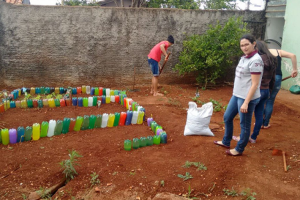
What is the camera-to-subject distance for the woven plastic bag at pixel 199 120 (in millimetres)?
4250

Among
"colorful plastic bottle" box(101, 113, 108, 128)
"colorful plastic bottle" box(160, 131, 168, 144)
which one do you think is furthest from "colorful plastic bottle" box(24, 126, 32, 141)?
"colorful plastic bottle" box(160, 131, 168, 144)

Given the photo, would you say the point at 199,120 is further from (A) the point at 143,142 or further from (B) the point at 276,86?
(B) the point at 276,86

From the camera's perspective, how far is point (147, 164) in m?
3.49

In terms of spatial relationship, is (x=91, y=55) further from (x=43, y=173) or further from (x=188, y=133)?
(x=43, y=173)

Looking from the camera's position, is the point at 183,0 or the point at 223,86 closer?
the point at 223,86

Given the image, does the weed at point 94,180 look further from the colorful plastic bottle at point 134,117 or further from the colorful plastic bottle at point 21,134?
the colorful plastic bottle at point 134,117

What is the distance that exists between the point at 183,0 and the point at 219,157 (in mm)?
9408

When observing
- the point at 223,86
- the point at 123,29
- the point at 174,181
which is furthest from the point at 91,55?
the point at 174,181

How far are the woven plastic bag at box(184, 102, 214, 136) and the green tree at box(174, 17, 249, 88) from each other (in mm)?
3378

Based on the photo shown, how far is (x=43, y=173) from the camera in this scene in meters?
3.28

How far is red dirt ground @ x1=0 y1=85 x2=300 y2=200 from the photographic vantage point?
117 inches

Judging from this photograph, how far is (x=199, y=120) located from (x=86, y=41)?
4811mm

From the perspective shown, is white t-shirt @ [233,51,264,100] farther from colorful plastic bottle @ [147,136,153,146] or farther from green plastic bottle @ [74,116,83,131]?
green plastic bottle @ [74,116,83,131]

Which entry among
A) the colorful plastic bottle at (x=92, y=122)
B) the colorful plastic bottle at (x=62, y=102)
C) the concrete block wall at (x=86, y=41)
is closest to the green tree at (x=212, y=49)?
the concrete block wall at (x=86, y=41)
